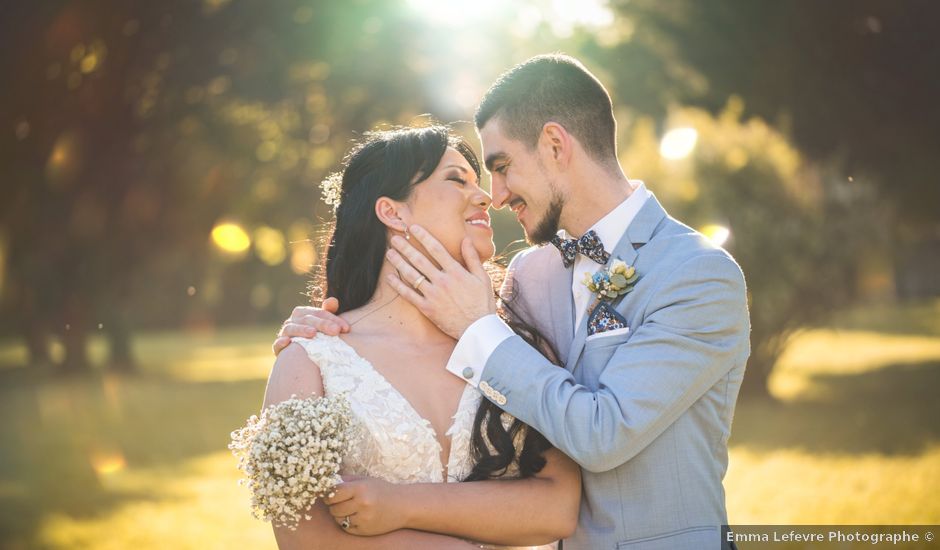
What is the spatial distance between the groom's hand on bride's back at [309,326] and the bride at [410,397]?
0.03 m

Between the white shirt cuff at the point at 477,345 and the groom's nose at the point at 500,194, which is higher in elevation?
the groom's nose at the point at 500,194

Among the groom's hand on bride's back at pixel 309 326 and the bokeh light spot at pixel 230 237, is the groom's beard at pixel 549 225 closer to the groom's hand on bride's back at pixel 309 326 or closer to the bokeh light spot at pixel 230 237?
the groom's hand on bride's back at pixel 309 326

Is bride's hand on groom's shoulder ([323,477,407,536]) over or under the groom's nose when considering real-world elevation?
under

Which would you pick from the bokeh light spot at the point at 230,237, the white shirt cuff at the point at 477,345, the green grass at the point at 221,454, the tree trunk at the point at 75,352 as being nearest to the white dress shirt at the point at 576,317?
the white shirt cuff at the point at 477,345

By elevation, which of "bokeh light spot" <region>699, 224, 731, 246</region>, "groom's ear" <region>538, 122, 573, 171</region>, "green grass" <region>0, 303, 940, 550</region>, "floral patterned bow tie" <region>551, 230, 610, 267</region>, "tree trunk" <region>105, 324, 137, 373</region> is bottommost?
"floral patterned bow tie" <region>551, 230, 610, 267</region>

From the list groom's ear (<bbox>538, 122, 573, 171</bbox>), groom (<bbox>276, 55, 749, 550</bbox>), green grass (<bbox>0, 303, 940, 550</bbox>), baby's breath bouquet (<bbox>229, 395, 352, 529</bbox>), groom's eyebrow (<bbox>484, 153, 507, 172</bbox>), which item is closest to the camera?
baby's breath bouquet (<bbox>229, 395, 352, 529</bbox>)

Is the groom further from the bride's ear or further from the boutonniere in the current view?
the bride's ear

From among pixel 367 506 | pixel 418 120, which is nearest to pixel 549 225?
Result: pixel 418 120

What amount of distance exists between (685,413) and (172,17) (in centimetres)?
1270

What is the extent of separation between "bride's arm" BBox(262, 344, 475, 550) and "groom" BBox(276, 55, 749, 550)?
23 centimetres

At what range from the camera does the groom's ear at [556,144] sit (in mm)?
3766

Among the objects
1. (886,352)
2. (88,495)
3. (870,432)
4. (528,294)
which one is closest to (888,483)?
(870,432)

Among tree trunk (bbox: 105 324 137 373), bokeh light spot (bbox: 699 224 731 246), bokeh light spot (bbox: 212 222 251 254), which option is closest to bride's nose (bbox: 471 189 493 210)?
bokeh light spot (bbox: 699 224 731 246)

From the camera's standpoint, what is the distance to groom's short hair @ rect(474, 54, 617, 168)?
381 cm
